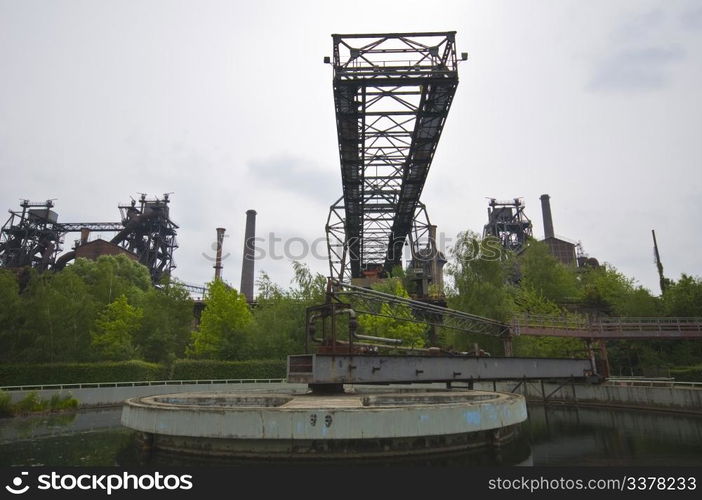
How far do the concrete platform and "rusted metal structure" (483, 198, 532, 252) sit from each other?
73.1 meters

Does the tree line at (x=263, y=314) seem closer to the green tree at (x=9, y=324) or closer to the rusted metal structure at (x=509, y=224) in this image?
the green tree at (x=9, y=324)

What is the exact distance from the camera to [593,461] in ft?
38.0

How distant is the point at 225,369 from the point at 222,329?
504 centimetres

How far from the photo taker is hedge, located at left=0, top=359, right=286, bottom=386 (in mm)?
27469

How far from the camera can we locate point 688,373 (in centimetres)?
2592

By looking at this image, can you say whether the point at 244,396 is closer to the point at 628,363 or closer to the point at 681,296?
the point at 628,363

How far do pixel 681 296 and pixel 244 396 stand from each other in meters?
35.5

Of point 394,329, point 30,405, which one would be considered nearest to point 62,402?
point 30,405

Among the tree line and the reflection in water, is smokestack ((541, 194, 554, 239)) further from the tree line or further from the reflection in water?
the reflection in water

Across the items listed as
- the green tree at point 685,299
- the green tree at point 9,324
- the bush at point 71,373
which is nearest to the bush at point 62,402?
the bush at point 71,373

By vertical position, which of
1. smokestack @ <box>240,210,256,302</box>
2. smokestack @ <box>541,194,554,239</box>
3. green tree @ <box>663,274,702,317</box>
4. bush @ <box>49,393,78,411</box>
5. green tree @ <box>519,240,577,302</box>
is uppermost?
smokestack @ <box>541,194,554,239</box>

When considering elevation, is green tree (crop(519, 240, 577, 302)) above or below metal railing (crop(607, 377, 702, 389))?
above

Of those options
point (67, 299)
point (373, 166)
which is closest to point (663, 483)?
point (373, 166)

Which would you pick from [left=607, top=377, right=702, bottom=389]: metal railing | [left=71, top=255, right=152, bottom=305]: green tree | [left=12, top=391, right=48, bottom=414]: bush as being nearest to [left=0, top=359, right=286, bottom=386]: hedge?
[left=12, top=391, right=48, bottom=414]: bush
